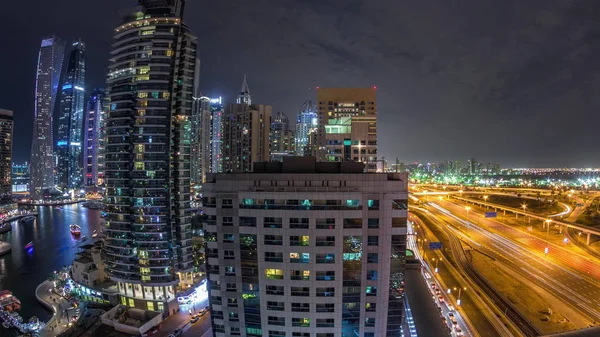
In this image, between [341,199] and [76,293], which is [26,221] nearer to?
[76,293]

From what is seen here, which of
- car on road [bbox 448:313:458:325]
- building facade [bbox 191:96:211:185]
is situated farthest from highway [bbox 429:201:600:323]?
building facade [bbox 191:96:211:185]

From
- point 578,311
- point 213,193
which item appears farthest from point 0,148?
point 578,311

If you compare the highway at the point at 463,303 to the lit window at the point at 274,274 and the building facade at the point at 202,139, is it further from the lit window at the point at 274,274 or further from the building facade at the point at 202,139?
the building facade at the point at 202,139

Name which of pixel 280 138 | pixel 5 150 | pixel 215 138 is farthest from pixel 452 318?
pixel 5 150

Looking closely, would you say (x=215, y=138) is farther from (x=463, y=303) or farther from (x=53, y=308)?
(x=463, y=303)

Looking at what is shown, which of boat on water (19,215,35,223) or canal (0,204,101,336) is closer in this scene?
canal (0,204,101,336)

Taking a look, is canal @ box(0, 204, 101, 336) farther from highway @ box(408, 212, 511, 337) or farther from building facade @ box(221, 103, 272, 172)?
highway @ box(408, 212, 511, 337)

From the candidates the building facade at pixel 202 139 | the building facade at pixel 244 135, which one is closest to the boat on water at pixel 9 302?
the building facade at pixel 244 135
